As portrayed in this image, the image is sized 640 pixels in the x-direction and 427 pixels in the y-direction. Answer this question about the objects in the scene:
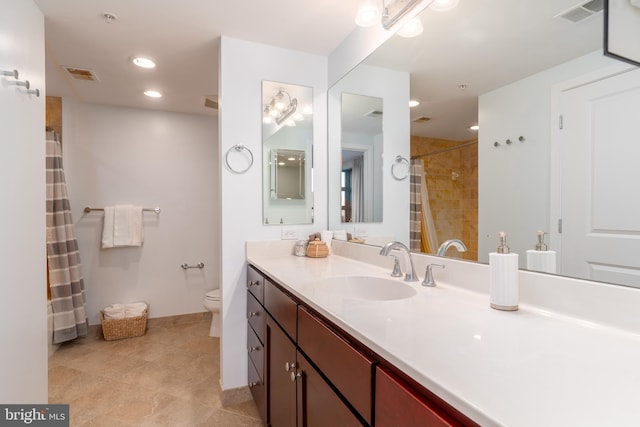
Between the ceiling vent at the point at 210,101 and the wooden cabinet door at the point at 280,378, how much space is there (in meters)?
2.28

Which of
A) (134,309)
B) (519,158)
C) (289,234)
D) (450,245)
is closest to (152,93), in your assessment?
(289,234)

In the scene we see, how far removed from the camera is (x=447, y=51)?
1.30 meters

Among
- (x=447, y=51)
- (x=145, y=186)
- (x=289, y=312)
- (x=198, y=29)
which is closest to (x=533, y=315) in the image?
(x=289, y=312)

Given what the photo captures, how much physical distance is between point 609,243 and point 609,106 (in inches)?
13.7

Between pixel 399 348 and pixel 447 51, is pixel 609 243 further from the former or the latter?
pixel 447 51

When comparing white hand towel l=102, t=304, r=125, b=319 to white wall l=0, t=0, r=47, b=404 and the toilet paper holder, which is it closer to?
the toilet paper holder

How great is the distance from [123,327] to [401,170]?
294cm

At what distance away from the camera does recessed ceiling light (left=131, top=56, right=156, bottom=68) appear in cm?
216

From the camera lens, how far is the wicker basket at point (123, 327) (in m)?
2.89

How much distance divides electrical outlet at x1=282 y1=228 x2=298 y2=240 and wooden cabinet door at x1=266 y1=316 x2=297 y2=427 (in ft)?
2.38

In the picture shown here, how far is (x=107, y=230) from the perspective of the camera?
9.94 feet

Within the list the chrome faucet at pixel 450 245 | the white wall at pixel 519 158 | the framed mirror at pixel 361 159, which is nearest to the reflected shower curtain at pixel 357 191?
the framed mirror at pixel 361 159

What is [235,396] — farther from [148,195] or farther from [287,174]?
[148,195]

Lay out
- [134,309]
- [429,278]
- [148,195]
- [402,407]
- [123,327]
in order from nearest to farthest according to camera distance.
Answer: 1. [402,407]
2. [429,278]
3. [123,327]
4. [134,309]
5. [148,195]
